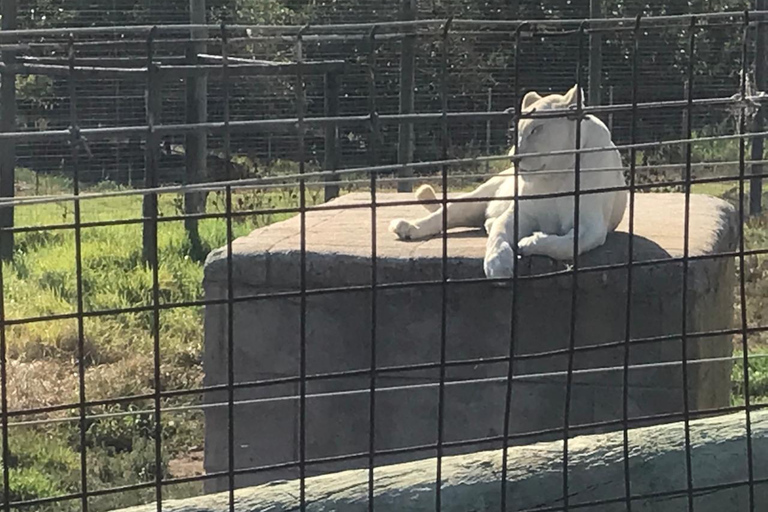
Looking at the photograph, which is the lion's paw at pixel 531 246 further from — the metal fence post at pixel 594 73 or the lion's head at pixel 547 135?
the metal fence post at pixel 594 73

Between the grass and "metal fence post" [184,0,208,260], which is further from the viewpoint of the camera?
"metal fence post" [184,0,208,260]

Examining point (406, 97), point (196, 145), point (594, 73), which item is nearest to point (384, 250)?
point (196, 145)

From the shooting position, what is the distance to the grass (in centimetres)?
473

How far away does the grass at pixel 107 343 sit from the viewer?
4.73 metres

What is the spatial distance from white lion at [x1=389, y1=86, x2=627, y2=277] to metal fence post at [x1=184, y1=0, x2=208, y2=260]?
193cm

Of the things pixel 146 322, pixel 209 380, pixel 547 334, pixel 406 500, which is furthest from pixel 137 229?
pixel 406 500

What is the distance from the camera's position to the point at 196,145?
6.77 metres

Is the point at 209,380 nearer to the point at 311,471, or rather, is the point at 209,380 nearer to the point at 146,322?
the point at 311,471

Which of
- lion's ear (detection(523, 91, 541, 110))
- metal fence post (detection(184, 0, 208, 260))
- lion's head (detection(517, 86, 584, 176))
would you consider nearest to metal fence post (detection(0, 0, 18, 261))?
metal fence post (detection(184, 0, 208, 260))

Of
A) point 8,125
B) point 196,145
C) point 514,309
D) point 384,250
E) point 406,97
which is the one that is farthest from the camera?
point 406,97

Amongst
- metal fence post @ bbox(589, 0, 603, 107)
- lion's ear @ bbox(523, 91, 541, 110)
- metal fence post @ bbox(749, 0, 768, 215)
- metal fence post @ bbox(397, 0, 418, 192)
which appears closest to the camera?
lion's ear @ bbox(523, 91, 541, 110)

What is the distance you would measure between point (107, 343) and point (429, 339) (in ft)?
7.38

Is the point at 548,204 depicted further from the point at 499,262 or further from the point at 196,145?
the point at 196,145

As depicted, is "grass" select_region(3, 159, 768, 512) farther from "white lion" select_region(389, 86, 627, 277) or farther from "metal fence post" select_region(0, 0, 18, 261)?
"white lion" select_region(389, 86, 627, 277)
